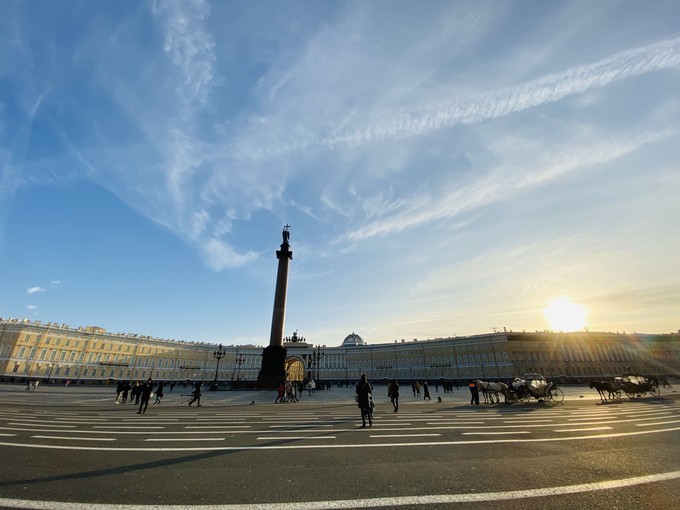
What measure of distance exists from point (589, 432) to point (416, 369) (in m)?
97.3

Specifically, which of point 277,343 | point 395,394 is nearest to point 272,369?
point 277,343

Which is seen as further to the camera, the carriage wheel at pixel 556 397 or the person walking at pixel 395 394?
the carriage wheel at pixel 556 397

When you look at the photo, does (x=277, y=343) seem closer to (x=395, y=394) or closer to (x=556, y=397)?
(x=395, y=394)

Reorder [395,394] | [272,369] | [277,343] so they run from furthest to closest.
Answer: [277,343] < [272,369] < [395,394]

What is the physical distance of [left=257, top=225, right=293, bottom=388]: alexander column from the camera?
3966cm

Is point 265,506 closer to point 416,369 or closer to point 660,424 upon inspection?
point 660,424

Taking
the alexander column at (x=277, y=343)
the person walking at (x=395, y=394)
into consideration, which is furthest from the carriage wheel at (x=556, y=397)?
the alexander column at (x=277, y=343)

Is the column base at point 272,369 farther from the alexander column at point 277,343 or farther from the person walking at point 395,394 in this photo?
the person walking at point 395,394

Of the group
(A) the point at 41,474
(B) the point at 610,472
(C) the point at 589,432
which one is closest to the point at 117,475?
(A) the point at 41,474

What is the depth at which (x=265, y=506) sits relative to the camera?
4.55 m

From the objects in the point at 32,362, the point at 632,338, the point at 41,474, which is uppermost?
the point at 632,338

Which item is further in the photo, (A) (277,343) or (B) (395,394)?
(A) (277,343)

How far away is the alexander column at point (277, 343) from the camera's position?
130ft

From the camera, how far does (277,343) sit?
4131cm
